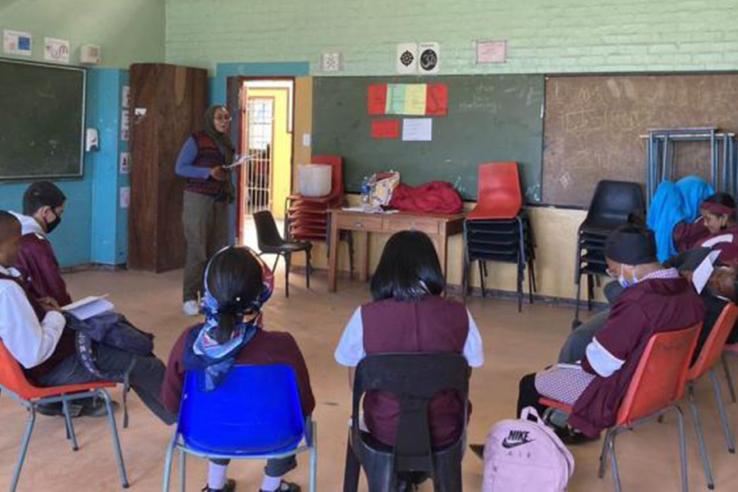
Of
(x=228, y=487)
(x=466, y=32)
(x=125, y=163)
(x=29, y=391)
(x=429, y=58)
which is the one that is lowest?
(x=228, y=487)

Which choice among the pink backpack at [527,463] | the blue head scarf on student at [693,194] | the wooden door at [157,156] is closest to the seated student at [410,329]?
the pink backpack at [527,463]

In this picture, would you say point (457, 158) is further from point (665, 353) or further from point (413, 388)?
point (413, 388)

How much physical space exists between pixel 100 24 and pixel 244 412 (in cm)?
602

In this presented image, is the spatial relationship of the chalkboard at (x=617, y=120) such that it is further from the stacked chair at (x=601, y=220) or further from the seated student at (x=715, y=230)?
the seated student at (x=715, y=230)

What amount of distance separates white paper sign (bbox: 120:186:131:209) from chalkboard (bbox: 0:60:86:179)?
41 cm

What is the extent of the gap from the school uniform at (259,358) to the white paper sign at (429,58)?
192 inches

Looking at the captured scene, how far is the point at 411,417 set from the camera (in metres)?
2.31

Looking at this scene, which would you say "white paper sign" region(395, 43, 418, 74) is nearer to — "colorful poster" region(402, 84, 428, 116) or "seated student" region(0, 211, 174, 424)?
"colorful poster" region(402, 84, 428, 116)

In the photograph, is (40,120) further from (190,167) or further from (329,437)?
(329,437)

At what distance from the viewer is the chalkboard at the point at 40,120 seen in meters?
6.69

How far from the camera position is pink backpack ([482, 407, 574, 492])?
2.71 m

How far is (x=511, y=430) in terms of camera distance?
2.75 meters

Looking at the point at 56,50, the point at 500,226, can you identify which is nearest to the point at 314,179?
the point at 500,226

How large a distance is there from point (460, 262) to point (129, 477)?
435 centimetres
